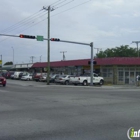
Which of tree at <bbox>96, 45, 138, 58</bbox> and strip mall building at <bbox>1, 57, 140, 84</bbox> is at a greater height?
tree at <bbox>96, 45, 138, 58</bbox>

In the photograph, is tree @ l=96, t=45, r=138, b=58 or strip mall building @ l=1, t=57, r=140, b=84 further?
tree @ l=96, t=45, r=138, b=58

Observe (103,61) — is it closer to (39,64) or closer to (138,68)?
(138,68)

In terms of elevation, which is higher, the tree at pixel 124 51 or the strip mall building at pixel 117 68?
the tree at pixel 124 51

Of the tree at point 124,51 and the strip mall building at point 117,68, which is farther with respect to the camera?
the tree at point 124,51

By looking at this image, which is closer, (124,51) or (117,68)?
(117,68)

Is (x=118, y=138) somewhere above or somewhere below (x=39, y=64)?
below

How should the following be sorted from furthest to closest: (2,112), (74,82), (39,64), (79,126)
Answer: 1. (39,64)
2. (74,82)
3. (2,112)
4. (79,126)

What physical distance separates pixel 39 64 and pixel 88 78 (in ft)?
90.2

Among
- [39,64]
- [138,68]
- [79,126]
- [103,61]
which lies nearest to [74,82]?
[103,61]

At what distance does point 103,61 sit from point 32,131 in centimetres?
3708

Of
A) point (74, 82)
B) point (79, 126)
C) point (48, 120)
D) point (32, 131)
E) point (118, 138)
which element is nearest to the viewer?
point (118, 138)

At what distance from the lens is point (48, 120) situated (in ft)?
31.3

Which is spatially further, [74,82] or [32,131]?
[74,82]

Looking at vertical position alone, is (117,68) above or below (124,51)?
below
